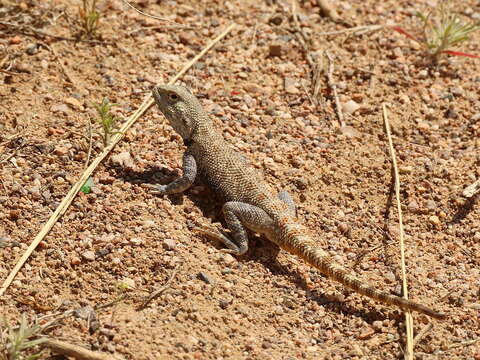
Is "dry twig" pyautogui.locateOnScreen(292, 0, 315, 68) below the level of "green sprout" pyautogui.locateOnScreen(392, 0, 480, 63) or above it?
below

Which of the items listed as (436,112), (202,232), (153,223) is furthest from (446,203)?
(153,223)

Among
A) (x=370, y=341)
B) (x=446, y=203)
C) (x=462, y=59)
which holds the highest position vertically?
(x=462, y=59)

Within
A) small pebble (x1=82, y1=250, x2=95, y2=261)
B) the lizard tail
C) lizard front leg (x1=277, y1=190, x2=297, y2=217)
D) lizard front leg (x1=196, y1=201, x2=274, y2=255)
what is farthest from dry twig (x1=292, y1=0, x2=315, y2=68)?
small pebble (x1=82, y1=250, x2=95, y2=261)

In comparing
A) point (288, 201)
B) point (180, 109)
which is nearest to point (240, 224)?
point (288, 201)

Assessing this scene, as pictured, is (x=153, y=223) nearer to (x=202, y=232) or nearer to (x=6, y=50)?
(x=202, y=232)

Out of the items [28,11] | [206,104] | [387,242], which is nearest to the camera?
[387,242]

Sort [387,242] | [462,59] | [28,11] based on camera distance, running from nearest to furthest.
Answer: [387,242] → [28,11] → [462,59]

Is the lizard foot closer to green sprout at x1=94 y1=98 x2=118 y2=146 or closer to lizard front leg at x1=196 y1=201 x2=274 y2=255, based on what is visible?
lizard front leg at x1=196 y1=201 x2=274 y2=255
